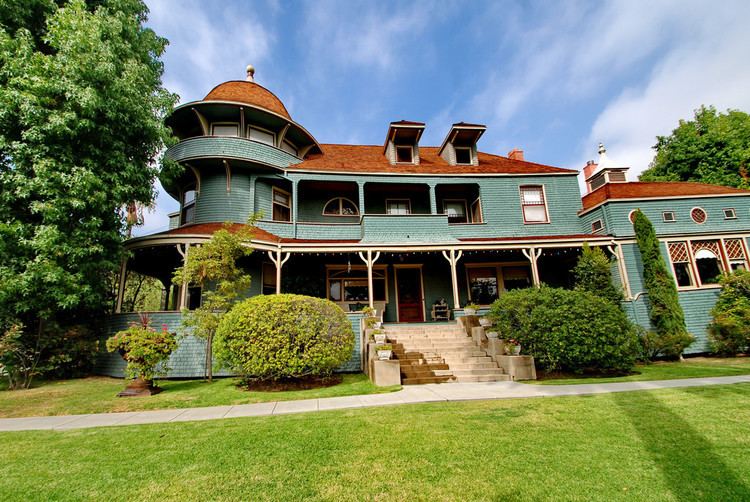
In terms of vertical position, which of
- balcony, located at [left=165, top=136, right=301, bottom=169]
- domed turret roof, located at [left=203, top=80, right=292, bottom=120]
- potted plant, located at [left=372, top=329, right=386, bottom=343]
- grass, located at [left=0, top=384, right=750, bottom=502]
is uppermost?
domed turret roof, located at [left=203, top=80, right=292, bottom=120]

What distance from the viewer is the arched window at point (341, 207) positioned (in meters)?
14.9

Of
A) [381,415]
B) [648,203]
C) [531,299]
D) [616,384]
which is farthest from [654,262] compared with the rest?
[381,415]

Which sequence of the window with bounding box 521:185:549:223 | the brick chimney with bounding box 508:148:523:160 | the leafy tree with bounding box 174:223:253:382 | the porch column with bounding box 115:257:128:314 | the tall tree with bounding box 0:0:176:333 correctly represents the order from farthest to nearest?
the brick chimney with bounding box 508:148:523:160
the window with bounding box 521:185:549:223
the porch column with bounding box 115:257:128:314
the leafy tree with bounding box 174:223:253:382
the tall tree with bounding box 0:0:176:333

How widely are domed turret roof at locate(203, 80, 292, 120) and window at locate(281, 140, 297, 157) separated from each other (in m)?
1.08

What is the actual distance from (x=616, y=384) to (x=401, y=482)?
6.57 m

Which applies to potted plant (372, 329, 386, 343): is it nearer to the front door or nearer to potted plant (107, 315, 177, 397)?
the front door

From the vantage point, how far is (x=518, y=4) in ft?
32.2

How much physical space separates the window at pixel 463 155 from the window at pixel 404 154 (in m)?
2.34

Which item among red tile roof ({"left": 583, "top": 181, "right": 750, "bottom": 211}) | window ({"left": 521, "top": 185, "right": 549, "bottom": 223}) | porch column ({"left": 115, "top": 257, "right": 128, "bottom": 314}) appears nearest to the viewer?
porch column ({"left": 115, "top": 257, "right": 128, "bottom": 314})

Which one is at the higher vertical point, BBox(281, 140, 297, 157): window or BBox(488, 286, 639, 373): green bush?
BBox(281, 140, 297, 157): window

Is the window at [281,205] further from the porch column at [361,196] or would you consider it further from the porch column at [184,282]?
the porch column at [184,282]

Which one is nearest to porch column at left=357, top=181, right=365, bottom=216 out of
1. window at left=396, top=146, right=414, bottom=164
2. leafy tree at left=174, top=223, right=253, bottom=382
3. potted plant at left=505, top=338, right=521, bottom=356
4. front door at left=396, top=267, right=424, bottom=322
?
front door at left=396, top=267, right=424, bottom=322

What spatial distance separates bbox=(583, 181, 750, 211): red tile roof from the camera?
44.7 feet

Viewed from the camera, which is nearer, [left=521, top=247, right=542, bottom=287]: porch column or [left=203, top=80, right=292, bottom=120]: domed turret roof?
[left=521, top=247, right=542, bottom=287]: porch column
